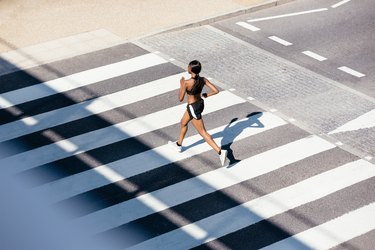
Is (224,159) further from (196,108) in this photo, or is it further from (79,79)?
(79,79)

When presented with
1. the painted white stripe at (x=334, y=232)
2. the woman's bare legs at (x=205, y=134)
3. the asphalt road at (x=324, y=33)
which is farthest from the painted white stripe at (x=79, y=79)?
the painted white stripe at (x=334, y=232)

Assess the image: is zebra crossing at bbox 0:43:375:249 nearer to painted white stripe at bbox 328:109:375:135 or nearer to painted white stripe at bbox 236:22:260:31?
painted white stripe at bbox 328:109:375:135

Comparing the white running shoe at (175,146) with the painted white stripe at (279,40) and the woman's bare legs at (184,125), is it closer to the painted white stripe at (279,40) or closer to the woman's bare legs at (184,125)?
the woman's bare legs at (184,125)

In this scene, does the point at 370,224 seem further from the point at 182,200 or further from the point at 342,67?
the point at 342,67

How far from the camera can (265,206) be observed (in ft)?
46.5

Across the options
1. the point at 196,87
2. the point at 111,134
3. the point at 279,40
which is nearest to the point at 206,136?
the point at 196,87

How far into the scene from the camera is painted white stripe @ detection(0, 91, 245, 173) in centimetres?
1538

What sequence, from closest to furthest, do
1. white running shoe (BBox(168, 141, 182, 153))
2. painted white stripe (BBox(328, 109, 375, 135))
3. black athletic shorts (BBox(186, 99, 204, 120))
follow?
black athletic shorts (BBox(186, 99, 204, 120)), white running shoe (BBox(168, 141, 182, 153)), painted white stripe (BBox(328, 109, 375, 135))

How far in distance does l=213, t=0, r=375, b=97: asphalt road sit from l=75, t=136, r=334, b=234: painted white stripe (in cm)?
310

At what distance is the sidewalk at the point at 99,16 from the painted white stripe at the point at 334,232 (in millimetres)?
8440

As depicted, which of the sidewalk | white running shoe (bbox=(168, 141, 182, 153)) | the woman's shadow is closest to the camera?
white running shoe (bbox=(168, 141, 182, 153))

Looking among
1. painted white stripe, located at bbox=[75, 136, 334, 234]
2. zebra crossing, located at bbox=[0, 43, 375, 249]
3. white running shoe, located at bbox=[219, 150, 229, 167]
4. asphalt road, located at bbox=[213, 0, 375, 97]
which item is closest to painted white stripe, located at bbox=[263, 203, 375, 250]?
zebra crossing, located at bbox=[0, 43, 375, 249]

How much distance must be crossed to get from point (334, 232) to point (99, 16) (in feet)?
33.1

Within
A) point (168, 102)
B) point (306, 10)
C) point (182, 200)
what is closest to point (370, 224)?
point (182, 200)
